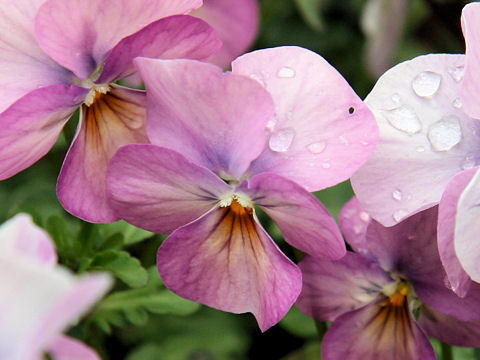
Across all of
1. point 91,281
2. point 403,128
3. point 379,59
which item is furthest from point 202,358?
point 91,281

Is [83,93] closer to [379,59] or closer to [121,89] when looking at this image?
[121,89]

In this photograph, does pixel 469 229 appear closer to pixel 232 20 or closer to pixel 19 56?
pixel 19 56

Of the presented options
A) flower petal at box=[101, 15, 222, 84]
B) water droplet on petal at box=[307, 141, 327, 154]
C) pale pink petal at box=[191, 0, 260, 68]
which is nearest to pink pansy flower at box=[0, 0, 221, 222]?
flower petal at box=[101, 15, 222, 84]

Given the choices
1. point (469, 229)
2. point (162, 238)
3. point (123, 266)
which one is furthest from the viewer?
point (162, 238)

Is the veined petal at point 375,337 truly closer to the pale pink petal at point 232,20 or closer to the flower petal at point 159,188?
the flower petal at point 159,188

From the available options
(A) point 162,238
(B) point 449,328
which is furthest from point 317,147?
(A) point 162,238

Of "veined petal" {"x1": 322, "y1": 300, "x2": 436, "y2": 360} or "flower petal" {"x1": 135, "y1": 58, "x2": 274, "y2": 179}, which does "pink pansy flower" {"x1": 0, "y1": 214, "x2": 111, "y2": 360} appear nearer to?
"flower petal" {"x1": 135, "y1": 58, "x2": 274, "y2": 179}
